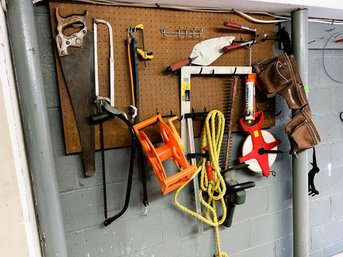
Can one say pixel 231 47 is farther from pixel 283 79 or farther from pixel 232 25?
pixel 283 79

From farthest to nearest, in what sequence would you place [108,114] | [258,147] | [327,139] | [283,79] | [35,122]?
1. [327,139]
2. [258,147]
3. [283,79]
4. [108,114]
5. [35,122]

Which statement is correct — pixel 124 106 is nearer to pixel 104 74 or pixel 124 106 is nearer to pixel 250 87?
pixel 104 74

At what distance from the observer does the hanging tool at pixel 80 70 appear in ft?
3.13

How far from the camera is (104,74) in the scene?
3.39 feet

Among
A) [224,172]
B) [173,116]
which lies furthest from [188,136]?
[224,172]

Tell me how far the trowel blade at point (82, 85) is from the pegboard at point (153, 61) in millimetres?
23

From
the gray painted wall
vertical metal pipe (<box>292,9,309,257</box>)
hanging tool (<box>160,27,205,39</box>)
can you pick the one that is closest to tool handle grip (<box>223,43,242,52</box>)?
hanging tool (<box>160,27,205,39</box>)

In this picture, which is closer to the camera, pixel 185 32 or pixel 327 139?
pixel 185 32

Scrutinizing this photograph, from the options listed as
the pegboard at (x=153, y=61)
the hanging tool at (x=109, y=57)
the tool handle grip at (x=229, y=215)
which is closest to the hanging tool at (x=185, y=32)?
the pegboard at (x=153, y=61)

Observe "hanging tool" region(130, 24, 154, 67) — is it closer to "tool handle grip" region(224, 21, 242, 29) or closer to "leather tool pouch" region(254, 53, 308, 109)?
"tool handle grip" region(224, 21, 242, 29)

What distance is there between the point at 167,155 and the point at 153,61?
42 cm

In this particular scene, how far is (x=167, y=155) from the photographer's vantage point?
39.7 inches

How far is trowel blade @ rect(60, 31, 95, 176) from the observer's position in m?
0.98

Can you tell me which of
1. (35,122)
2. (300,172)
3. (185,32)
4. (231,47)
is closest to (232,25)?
(231,47)
